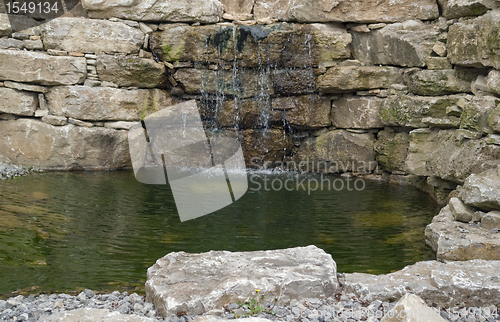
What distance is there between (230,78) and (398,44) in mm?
3410

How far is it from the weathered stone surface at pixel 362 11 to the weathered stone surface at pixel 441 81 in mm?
1200

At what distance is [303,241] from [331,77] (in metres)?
4.70

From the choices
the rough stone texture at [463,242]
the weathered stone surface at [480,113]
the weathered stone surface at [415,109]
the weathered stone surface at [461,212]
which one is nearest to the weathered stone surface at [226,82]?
the weathered stone surface at [415,109]

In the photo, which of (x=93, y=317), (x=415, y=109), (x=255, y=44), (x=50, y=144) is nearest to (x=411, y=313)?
(x=93, y=317)

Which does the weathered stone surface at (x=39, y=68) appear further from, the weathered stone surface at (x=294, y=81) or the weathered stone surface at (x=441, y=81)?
the weathered stone surface at (x=441, y=81)

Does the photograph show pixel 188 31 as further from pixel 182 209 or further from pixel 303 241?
pixel 303 241

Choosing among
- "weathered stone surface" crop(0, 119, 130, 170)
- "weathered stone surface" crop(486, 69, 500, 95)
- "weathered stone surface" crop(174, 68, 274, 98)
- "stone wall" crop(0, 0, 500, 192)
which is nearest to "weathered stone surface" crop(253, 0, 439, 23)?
"stone wall" crop(0, 0, 500, 192)

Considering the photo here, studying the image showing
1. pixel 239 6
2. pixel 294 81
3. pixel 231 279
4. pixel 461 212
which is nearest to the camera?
pixel 231 279

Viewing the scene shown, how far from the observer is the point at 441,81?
7812 millimetres

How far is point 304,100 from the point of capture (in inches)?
387

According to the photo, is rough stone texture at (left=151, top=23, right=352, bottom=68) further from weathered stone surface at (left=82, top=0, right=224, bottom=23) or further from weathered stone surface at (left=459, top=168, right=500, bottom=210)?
weathered stone surface at (left=459, top=168, right=500, bottom=210)

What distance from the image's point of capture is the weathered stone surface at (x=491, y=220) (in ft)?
15.9

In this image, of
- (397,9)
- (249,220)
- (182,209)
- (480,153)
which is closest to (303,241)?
(249,220)

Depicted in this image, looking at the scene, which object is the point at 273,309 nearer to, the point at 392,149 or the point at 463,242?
the point at 463,242
